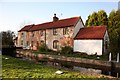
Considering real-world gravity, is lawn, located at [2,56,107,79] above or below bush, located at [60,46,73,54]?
below

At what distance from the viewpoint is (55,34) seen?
34312 millimetres

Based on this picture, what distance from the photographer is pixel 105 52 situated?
26516 mm

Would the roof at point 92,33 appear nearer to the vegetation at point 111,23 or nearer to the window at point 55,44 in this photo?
the vegetation at point 111,23

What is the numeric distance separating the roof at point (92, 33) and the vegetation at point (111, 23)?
142cm

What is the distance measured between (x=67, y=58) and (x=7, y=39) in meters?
26.6

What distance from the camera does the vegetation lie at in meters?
22.9

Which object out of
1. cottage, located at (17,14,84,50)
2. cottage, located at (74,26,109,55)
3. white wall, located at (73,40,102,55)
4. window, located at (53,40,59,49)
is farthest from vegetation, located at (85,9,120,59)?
window, located at (53,40,59,49)

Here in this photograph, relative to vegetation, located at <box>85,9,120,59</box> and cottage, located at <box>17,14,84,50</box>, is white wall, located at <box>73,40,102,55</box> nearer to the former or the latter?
cottage, located at <box>17,14,84,50</box>

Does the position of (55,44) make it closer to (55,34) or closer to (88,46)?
(55,34)

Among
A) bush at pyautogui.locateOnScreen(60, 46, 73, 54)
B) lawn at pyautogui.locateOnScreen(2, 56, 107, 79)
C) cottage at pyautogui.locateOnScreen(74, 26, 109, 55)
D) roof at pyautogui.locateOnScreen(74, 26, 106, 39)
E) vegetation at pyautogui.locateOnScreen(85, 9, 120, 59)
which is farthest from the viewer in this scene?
bush at pyautogui.locateOnScreen(60, 46, 73, 54)

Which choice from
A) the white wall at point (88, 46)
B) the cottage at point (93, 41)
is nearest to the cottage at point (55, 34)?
the white wall at point (88, 46)

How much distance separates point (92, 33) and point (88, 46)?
2.47m

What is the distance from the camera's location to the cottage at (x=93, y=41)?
26141 millimetres

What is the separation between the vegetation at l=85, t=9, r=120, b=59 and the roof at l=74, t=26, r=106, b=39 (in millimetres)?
1417
